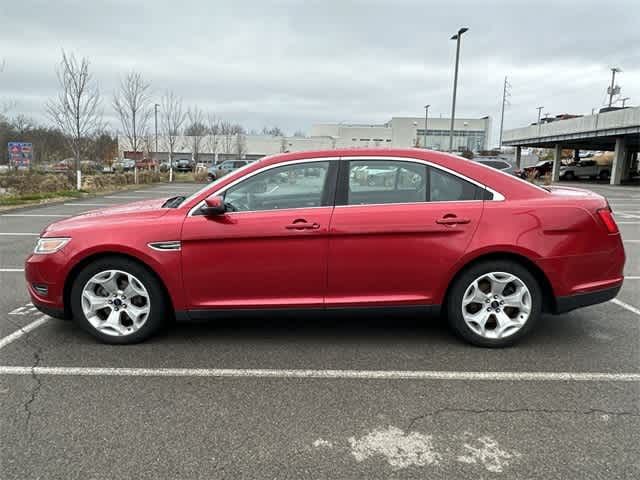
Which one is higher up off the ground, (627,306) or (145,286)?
(145,286)

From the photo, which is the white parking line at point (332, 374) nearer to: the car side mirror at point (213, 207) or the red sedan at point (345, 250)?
the red sedan at point (345, 250)

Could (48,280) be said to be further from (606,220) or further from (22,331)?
(606,220)

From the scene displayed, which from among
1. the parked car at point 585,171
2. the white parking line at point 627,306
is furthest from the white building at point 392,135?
the white parking line at point 627,306

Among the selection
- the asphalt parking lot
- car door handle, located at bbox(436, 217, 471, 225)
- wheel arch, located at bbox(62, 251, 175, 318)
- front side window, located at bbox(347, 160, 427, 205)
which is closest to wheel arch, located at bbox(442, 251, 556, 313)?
car door handle, located at bbox(436, 217, 471, 225)

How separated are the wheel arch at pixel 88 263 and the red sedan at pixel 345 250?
0.01 meters

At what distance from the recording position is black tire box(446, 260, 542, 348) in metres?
3.59

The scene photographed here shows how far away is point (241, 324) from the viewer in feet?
13.8

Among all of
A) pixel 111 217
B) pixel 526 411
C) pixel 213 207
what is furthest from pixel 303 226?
pixel 526 411

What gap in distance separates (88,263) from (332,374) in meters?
2.20

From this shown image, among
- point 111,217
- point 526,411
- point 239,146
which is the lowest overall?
point 526,411

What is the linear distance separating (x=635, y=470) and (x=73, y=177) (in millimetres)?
25370

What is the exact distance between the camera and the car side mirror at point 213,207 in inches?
135

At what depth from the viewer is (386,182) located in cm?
370

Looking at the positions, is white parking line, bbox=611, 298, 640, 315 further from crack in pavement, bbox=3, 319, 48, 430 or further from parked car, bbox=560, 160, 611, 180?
parked car, bbox=560, 160, 611, 180
